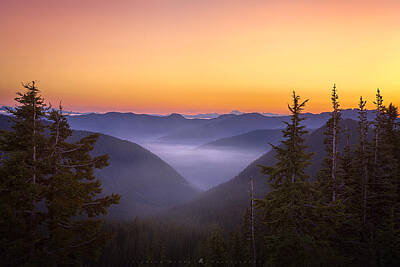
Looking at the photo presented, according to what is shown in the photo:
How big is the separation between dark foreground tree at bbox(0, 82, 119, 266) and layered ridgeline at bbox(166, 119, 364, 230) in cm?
4295

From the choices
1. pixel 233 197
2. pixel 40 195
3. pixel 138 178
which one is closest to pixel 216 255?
pixel 40 195

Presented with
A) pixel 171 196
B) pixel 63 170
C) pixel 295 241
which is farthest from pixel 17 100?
pixel 171 196

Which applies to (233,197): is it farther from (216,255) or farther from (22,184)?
(22,184)

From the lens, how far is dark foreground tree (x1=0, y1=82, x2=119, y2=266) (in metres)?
9.77

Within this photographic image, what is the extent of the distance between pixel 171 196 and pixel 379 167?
127694mm

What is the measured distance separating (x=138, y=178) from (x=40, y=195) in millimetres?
145907

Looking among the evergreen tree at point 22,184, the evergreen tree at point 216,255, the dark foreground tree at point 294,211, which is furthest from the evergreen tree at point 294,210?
the evergreen tree at point 22,184

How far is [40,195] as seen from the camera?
1088 cm

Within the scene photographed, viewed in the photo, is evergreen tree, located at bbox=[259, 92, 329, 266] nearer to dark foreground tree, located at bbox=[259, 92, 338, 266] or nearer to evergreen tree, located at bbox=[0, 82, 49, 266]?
dark foreground tree, located at bbox=[259, 92, 338, 266]

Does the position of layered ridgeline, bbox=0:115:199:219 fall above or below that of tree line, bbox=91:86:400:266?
below

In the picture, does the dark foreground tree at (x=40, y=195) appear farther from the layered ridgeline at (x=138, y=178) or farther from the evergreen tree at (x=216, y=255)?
the layered ridgeline at (x=138, y=178)

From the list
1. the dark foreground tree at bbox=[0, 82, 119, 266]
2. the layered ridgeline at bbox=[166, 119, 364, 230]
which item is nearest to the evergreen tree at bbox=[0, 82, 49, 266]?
the dark foreground tree at bbox=[0, 82, 119, 266]

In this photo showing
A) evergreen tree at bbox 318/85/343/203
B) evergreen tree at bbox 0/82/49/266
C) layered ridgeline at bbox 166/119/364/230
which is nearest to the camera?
evergreen tree at bbox 0/82/49/266

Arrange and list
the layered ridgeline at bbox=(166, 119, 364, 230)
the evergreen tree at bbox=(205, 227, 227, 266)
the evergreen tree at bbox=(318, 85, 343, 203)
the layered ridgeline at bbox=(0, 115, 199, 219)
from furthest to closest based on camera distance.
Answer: the layered ridgeline at bbox=(0, 115, 199, 219) < the layered ridgeline at bbox=(166, 119, 364, 230) < the evergreen tree at bbox=(318, 85, 343, 203) < the evergreen tree at bbox=(205, 227, 227, 266)
